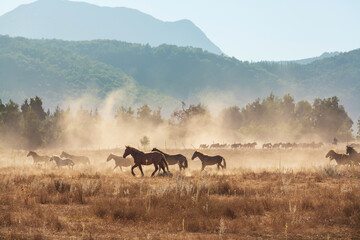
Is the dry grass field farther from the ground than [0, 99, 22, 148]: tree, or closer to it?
closer to it

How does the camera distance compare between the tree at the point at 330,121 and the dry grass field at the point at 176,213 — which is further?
the tree at the point at 330,121

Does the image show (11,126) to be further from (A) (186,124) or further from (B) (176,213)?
(B) (176,213)

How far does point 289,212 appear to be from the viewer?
12742mm

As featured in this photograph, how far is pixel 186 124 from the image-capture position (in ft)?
331

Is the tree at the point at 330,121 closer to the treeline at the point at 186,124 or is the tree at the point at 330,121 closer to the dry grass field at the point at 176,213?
the treeline at the point at 186,124

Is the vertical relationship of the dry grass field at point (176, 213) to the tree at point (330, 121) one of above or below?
below

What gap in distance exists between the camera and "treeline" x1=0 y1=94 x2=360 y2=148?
75750 millimetres

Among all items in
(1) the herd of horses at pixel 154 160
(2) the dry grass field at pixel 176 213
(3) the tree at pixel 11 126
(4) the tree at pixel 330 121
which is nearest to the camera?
(2) the dry grass field at pixel 176 213

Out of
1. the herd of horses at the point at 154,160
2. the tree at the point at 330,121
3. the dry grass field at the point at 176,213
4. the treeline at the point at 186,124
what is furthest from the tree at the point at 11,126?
the tree at the point at 330,121

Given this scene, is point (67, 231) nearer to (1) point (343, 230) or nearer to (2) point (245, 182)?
(1) point (343, 230)

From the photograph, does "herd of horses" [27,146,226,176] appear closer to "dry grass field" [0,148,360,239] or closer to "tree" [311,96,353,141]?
"dry grass field" [0,148,360,239]

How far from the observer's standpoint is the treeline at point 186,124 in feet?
249

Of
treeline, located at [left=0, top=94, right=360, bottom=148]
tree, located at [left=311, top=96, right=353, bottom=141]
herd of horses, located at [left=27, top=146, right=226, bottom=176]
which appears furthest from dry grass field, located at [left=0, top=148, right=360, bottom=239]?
tree, located at [left=311, top=96, right=353, bottom=141]

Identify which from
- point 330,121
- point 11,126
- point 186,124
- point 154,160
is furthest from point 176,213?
point 330,121
